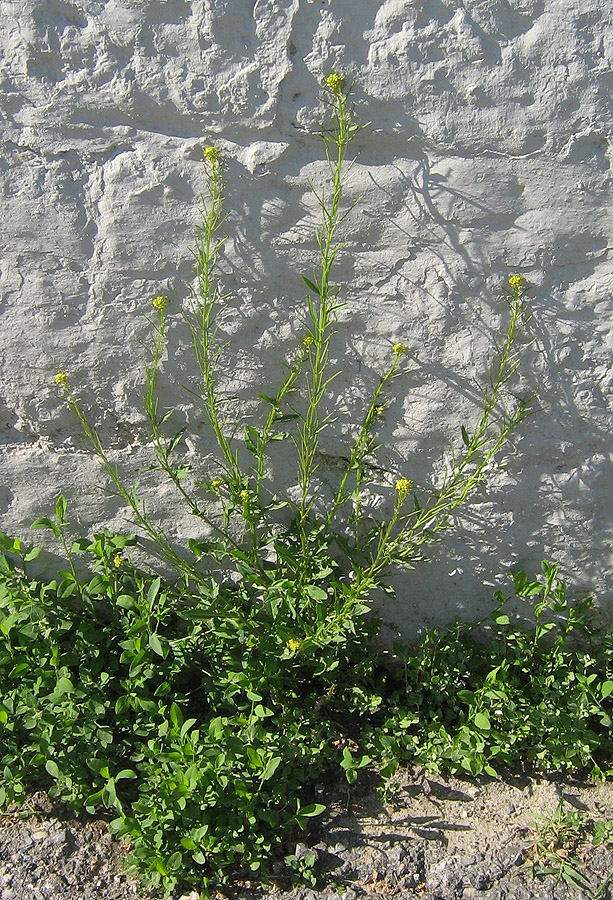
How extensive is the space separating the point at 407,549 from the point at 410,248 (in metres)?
0.88

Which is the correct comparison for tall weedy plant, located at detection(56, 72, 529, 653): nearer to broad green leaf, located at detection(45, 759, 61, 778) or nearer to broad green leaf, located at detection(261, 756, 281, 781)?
broad green leaf, located at detection(261, 756, 281, 781)

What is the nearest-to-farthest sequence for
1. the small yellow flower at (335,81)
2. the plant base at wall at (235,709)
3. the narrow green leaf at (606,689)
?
the small yellow flower at (335,81)
the plant base at wall at (235,709)
the narrow green leaf at (606,689)

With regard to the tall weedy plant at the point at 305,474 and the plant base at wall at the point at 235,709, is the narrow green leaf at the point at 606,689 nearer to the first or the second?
the plant base at wall at the point at 235,709

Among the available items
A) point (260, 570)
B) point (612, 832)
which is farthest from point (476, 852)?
point (260, 570)

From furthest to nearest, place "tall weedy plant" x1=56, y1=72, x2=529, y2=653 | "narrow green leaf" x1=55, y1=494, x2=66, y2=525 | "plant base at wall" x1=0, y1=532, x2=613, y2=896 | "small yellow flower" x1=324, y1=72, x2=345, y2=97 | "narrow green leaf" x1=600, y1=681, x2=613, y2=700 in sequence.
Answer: "narrow green leaf" x1=55, y1=494, x2=66, y2=525 < "narrow green leaf" x1=600, y1=681, x2=613, y2=700 < "tall weedy plant" x1=56, y1=72, x2=529, y2=653 < "plant base at wall" x1=0, y1=532, x2=613, y2=896 < "small yellow flower" x1=324, y1=72, x2=345, y2=97

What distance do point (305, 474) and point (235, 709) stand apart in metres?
0.74

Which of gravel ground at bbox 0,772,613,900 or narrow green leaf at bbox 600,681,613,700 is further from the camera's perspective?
narrow green leaf at bbox 600,681,613,700

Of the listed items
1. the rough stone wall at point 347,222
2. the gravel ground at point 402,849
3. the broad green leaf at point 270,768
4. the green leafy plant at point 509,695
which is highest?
the rough stone wall at point 347,222

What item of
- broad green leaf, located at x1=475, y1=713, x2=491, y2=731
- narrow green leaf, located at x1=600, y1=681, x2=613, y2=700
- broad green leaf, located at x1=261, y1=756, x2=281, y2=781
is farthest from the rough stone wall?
broad green leaf, located at x1=261, y1=756, x2=281, y2=781

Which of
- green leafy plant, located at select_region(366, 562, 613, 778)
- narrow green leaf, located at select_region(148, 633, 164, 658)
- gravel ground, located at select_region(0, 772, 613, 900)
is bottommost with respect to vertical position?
gravel ground, located at select_region(0, 772, 613, 900)

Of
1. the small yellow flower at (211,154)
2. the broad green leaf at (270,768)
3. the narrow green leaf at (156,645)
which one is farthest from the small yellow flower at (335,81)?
the broad green leaf at (270,768)

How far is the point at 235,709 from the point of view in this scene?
8.00 feet

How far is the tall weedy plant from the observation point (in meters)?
2.30

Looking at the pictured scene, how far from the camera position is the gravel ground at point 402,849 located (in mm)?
2154
